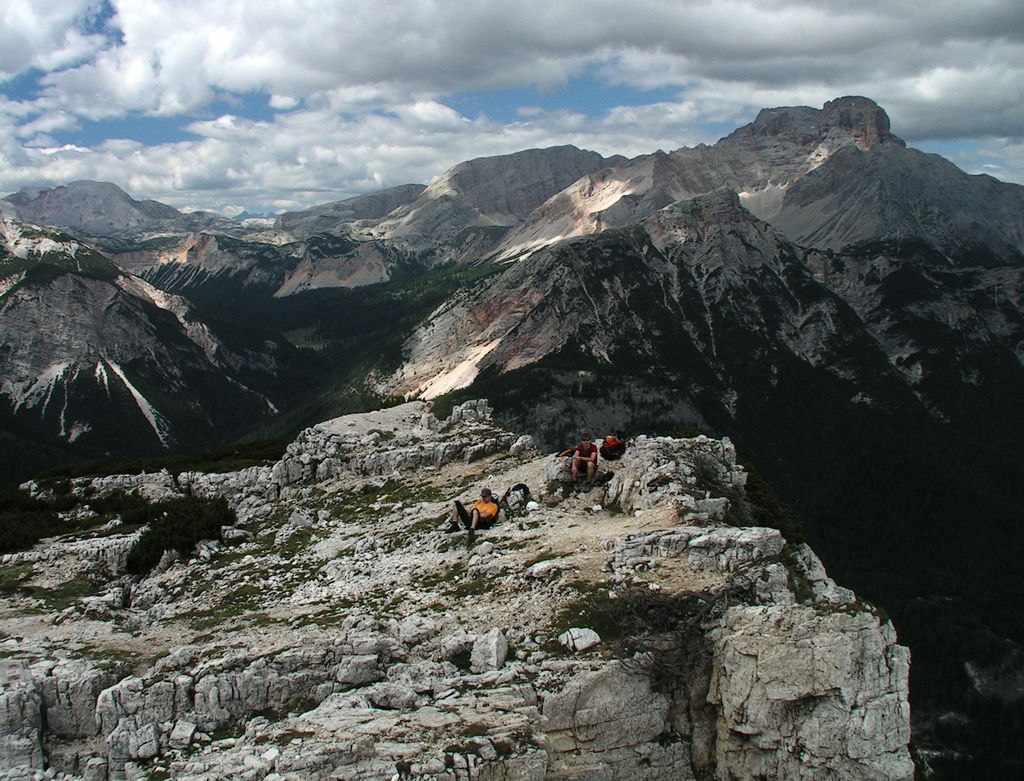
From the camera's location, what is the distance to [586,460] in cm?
2917

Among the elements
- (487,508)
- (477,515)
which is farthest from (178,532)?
(487,508)

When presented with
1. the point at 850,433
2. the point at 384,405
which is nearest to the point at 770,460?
the point at 850,433

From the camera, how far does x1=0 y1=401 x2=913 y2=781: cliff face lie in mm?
14742

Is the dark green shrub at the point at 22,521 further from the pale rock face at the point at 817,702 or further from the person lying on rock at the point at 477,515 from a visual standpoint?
the pale rock face at the point at 817,702

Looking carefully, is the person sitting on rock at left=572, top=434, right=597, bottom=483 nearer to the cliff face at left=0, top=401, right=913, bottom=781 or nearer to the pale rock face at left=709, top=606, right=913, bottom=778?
the cliff face at left=0, top=401, right=913, bottom=781

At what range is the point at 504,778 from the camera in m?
13.7

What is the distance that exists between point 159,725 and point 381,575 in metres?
10.0

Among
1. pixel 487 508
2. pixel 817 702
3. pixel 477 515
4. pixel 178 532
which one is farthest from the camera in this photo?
pixel 178 532

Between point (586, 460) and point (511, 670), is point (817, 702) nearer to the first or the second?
point (511, 670)

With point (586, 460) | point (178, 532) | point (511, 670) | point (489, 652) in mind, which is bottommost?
point (511, 670)

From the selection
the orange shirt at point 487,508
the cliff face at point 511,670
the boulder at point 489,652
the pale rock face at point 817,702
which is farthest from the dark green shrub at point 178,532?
the pale rock face at point 817,702

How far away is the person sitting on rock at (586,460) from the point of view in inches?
1141

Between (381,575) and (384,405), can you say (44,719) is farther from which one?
(384,405)

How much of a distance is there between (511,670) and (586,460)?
13954mm
